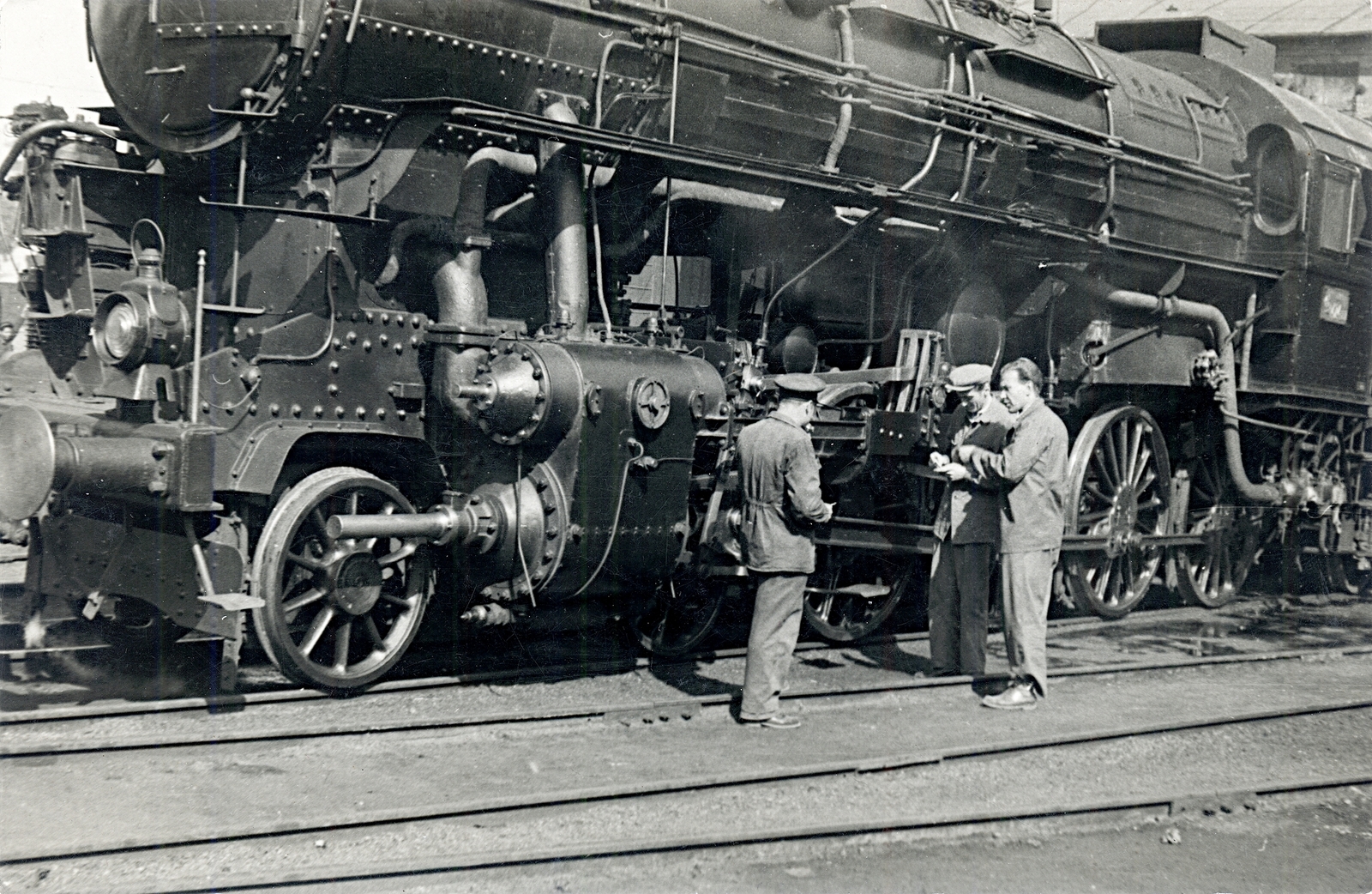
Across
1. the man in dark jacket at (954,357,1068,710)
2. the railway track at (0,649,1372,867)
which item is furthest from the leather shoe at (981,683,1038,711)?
the railway track at (0,649,1372,867)

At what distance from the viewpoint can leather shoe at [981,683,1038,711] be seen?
6.42m

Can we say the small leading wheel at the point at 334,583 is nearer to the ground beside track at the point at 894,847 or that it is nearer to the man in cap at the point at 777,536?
the man in cap at the point at 777,536

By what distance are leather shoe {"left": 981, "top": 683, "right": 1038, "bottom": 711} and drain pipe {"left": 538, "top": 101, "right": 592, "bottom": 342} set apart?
2.64 m

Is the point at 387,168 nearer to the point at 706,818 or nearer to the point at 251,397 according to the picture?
the point at 251,397

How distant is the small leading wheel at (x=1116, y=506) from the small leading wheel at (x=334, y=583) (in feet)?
15.1

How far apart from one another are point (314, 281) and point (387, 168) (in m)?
0.59

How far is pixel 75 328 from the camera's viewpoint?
6.19 meters

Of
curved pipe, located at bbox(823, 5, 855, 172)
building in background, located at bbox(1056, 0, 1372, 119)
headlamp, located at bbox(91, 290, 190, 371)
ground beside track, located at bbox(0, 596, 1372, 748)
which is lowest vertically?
ground beside track, located at bbox(0, 596, 1372, 748)

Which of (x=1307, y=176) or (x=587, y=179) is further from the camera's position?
(x=1307, y=176)

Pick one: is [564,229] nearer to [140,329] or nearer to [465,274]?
[465,274]

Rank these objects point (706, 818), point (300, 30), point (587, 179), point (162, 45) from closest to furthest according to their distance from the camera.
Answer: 1. point (706, 818)
2. point (300, 30)
3. point (162, 45)
4. point (587, 179)

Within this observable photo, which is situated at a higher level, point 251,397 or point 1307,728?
point 251,397

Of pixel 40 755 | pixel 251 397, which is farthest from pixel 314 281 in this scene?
pixel 40 755

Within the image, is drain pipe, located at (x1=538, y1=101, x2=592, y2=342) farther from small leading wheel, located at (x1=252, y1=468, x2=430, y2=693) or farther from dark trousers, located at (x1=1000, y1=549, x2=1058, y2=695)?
dark trousers, located at (x1=1000, y1=549, x2=1058, y2=695)
